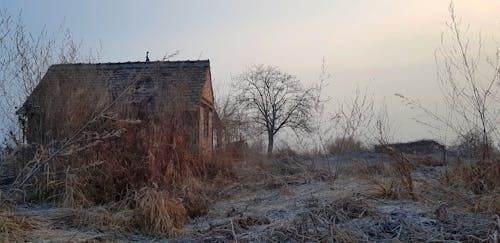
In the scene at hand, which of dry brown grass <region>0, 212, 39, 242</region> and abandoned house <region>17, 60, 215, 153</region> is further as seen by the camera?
abandoned house <region>17, 60, 215, 153</region>

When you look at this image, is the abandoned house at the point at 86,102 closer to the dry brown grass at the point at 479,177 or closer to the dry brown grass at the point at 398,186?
the dry brown grass at the point at 398,186

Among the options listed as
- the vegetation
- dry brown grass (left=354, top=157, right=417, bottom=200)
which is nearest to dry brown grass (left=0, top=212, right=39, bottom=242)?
the vegetation

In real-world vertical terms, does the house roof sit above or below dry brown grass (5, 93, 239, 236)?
above

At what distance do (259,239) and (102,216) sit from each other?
2648 millimetres

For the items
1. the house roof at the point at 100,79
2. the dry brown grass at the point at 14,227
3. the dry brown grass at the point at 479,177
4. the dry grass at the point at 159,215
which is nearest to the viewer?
the dry brown grass at the point at 14,227

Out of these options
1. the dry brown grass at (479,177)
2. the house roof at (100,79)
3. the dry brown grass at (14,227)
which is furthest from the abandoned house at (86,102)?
the dry brown grass at (479,177)

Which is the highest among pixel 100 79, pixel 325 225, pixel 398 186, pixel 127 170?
pixel 100 79

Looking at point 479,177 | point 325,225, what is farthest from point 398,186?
point 325,225

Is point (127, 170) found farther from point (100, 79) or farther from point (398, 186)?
point (398, 186)

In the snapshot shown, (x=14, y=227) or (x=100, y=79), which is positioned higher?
(x=100, y=79)

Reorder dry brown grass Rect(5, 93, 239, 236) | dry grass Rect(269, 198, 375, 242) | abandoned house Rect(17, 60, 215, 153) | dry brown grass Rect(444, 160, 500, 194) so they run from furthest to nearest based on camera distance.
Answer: abandoned house Rect(17, 60, 215, 153) → dry brown grass Rect(5, 93, 239, 236) → dry brown grass Rect(444, 160, 500, 194) → dry grass Rect(269, 198, 375, 242)

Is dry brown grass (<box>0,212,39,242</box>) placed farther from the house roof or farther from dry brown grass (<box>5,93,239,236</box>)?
the house roof

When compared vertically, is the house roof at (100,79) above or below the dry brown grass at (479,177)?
above

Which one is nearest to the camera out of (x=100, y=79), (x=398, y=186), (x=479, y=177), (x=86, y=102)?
(x=479, y=177)
